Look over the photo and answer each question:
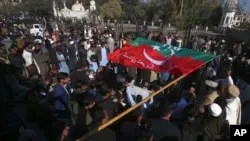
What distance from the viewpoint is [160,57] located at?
6.74 meters

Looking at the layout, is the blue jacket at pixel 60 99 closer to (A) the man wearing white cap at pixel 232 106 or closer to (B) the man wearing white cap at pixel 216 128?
(B) the man wearing white cap at pixel 216 128

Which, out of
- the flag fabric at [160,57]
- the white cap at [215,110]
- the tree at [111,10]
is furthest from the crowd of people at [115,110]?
the tree at [111,10]

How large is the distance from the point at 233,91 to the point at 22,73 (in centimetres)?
677

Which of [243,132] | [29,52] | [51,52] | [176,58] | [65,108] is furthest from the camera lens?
Answer: [51,52]

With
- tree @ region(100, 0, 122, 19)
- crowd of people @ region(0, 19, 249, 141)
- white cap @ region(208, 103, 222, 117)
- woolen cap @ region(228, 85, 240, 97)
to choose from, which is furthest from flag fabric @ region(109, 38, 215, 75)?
A: tree @ region(100, 0, 122, 19)

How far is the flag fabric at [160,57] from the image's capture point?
619 cm

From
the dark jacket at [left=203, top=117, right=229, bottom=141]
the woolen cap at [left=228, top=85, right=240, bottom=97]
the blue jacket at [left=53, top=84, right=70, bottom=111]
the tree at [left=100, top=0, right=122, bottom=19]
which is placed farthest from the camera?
the tree at [left=100, top=0, right=122, bottom=19]

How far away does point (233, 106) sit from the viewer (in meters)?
4.95

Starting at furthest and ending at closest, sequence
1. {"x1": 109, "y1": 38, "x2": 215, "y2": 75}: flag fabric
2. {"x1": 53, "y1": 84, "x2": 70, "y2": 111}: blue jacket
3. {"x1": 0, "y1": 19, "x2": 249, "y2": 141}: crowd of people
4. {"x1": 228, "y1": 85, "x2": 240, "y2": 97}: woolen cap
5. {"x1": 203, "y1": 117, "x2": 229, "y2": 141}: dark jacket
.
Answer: {"x1": 109, "y1": 38, "x2": 215, "y2": 75}: flag fabric → {"x1": 53, "y1": 84, "x2": 70, "y2": 111}: blue jacket → {"x1": 228, "y1": 85, "x2": 240, "y2": 97}: woolen cap → {"x1": 0, "y1": 19, "x2": 249, "y2": 141}: crowd of people → {"x1": 203, "y1": 117, "x2": 229, "y2": 141}: dark jacket

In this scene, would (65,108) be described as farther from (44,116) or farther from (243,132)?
(243,132)

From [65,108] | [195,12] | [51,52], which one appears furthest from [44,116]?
[195,12]

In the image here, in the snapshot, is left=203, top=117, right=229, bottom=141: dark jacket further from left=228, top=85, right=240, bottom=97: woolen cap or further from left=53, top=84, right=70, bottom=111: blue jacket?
left=53, top=84, right=70, bottom=111: blue jacket

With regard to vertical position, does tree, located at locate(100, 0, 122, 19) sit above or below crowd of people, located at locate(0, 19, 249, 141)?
above

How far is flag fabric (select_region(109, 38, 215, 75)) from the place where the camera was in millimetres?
6188
